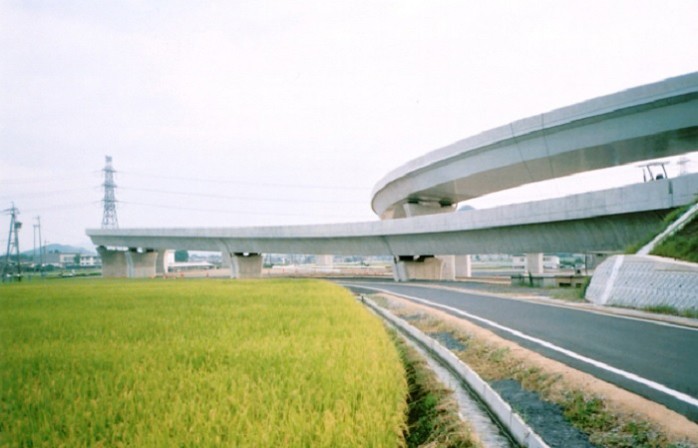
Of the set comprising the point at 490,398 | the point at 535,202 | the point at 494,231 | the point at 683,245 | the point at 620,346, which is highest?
the point at 535,202

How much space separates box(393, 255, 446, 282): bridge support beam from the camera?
36.1 metres

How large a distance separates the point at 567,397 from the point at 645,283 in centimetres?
928

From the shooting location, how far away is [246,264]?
48688mm

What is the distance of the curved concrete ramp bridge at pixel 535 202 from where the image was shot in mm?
20906

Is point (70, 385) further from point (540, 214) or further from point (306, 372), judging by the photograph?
point (540, 214)

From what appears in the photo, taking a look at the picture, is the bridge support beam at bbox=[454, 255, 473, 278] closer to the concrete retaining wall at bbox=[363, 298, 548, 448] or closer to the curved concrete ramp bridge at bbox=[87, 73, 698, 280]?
the curved concrete ramp bridge at bbox=[87, 73, 698, 280]

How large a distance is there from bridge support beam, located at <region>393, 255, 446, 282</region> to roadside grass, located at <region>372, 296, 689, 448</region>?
26.5 m

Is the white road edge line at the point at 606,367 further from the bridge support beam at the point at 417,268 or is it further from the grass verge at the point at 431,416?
the bridge support beam at the point at 417,268

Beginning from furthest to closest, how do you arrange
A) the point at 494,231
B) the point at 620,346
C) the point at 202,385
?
the point at 494,231 < the point at 620,346 < the point at 202,385

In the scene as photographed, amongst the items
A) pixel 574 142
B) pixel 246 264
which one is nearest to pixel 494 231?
pixel 574 142

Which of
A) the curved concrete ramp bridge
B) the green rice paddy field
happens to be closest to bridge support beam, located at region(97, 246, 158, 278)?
the curved concrete ramp bridge

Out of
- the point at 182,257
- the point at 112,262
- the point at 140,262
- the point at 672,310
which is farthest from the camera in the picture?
the point at 182,257

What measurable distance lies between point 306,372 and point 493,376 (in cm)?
271

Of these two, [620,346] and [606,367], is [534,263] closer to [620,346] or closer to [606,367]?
[620,346]
